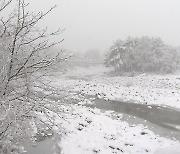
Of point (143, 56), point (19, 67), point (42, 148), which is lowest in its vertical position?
point (42, 148)

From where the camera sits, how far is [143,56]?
56.9m

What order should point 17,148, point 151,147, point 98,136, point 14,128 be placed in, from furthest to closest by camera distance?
point 98,136 → point 151,147 → point 17,148 → point 14,128

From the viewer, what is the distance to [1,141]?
7.00 m

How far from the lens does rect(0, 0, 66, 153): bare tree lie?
21.3 feet

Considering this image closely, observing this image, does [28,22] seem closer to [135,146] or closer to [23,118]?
[23,118]

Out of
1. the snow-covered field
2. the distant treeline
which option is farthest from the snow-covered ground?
the distant treeline

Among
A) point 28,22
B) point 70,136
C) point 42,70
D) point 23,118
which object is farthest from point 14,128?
point 70,136

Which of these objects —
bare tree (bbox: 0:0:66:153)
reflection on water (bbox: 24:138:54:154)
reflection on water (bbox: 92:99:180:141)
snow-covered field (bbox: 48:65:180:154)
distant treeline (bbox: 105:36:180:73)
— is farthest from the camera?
distant treeline (bbox: 105:36:180:73)

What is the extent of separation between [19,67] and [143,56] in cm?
5182

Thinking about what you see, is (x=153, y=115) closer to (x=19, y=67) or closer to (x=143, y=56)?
(x=19, y=67)

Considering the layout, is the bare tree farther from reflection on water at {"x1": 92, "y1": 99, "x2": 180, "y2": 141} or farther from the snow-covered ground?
reflection on water at {"x1": 92, "y1": 99, "x2": 180, "y2": 141}

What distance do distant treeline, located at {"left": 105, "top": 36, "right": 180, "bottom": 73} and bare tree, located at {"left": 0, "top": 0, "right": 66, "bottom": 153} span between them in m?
48.9

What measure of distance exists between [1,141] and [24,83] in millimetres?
1597

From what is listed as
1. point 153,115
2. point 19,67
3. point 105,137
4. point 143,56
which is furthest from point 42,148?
point 143,56
